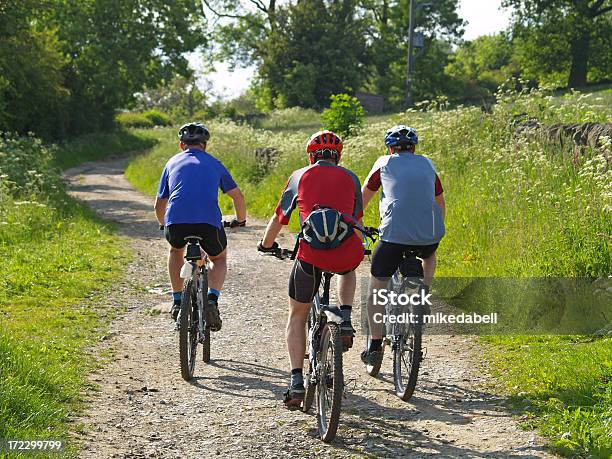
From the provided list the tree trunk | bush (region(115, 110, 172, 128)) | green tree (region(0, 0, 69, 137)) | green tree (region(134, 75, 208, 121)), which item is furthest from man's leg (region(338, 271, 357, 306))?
green tree (region(134, 75, 208, 121))

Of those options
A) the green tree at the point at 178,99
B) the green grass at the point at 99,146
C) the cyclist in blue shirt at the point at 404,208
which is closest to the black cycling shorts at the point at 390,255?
the cyclist in blue shirt at the point at 404,208

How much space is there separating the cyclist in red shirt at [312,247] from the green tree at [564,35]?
164 feet

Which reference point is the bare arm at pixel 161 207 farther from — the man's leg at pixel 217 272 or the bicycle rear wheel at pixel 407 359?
the bicycle rear wheel at pixel 407 359

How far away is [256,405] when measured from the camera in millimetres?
6605

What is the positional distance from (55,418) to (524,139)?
8.69m

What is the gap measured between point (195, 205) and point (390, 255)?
5.73 ft

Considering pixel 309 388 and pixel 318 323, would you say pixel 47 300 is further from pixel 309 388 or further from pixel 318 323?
pixel 318 323

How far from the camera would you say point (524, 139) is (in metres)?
12.5

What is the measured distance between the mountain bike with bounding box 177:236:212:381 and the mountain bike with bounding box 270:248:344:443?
1296mm

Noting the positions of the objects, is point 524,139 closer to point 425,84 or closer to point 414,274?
point 414,274

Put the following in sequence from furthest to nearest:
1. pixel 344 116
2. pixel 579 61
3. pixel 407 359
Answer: pixel 579 61, pixel 344 116, pixel 407 359

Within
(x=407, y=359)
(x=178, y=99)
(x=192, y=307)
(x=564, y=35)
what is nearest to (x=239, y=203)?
(x=192, y=307)

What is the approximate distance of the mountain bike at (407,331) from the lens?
20.8 feet

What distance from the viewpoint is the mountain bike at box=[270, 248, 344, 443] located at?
5387mm
